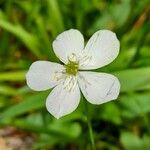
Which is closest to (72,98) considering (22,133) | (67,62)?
(67,62)

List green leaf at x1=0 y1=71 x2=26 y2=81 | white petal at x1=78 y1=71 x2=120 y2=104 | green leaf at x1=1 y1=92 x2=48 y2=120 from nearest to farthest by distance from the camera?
1. white petal at x1=78 y1=71 x2=120 y2=104
2. green leaf at x1=1 y1=92 x2=48 y2=120
3. green leaf at x1=0 y1=71 x2=26 y2=81

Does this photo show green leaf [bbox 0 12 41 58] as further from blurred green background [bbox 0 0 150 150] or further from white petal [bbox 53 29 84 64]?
white petal [bbox 53 29 84 64]

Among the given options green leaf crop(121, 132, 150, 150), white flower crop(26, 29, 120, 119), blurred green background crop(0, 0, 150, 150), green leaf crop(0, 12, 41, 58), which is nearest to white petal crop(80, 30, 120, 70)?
white flower crop(26, 29, 120, 119)

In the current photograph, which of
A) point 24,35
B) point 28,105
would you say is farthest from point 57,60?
point 28,105

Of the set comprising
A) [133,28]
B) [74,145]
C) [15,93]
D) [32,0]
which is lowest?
[74,145]

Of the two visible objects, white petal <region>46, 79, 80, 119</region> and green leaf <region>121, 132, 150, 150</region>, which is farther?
green leaf <region>121, 132, 150, 150</region>

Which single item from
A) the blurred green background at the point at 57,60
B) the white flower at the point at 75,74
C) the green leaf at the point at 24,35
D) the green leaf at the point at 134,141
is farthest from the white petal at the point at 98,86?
the green leaf at the point at 24,35

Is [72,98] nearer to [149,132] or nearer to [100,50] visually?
[100,50]
